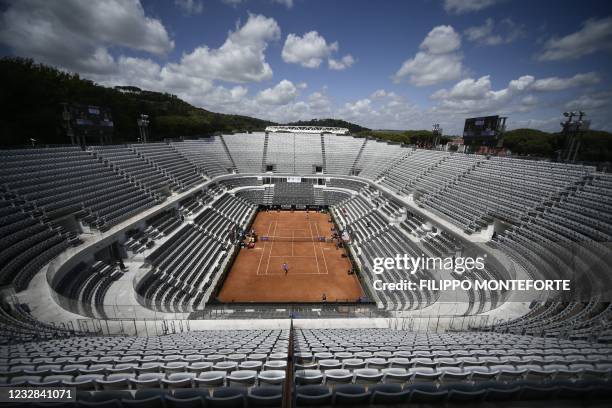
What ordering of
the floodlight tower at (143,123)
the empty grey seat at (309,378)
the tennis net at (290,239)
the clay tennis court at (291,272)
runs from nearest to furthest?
the empty grey seat at (309,378) < the clay tennis court at (291,272) < the tennis net at (290,239) < the floodlight tower at (143,123)

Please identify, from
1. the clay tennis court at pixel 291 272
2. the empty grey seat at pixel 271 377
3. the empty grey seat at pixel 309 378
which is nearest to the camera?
the empty grey seat at pixel 271 377

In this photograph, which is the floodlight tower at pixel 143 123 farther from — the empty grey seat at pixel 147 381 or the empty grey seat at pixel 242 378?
the empty grey seat at pixel 242 378

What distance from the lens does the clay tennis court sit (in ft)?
70.8

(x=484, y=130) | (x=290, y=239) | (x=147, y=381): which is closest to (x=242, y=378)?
(x=147, y=381)

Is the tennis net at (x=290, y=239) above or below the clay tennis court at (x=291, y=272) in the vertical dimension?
above

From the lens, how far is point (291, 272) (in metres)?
25.0

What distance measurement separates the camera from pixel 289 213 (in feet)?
144

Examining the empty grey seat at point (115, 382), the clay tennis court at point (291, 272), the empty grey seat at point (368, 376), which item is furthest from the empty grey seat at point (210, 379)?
the clay tennis court at point (291, 272)

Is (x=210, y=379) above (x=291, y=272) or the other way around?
above

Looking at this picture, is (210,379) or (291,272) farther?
(291,272)

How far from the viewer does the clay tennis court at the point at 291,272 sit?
70.8 feet

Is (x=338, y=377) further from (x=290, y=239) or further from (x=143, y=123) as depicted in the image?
(x=143, y=123)

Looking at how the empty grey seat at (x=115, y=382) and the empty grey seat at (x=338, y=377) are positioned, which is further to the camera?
the empty grey seat at (x=338, y=377)

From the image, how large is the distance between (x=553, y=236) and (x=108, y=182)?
37.1 m
